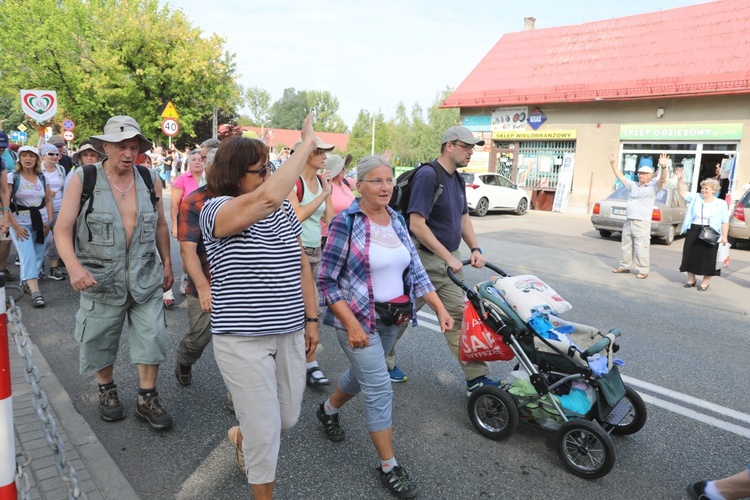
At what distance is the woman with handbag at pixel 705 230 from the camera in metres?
8.26

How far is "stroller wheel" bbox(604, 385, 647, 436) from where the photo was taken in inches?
138

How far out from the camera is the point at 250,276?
2.44 m

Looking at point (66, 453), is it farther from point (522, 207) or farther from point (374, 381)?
point (522, 207)

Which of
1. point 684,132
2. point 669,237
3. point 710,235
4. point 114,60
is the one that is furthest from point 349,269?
point 114,60

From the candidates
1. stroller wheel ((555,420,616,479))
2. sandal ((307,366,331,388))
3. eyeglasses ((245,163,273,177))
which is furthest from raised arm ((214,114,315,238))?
sandal ((307,366,331,388))

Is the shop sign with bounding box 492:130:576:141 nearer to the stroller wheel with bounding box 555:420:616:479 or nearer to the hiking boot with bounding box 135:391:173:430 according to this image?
the stroller wheel with bounding box 555:420:616:479

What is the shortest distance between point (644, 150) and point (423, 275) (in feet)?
65.4

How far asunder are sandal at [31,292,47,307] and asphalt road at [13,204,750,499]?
0.28 feet

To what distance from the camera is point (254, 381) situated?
8.13 ft

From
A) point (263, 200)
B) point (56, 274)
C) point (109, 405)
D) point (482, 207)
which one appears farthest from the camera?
point (482, 207)

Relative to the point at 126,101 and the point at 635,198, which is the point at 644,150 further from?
the point at 126,101

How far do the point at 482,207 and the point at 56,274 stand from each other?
46.3 feet

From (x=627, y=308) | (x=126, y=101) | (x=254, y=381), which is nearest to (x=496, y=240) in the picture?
(x=627, y=308)

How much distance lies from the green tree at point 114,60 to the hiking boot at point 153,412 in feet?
93.5
